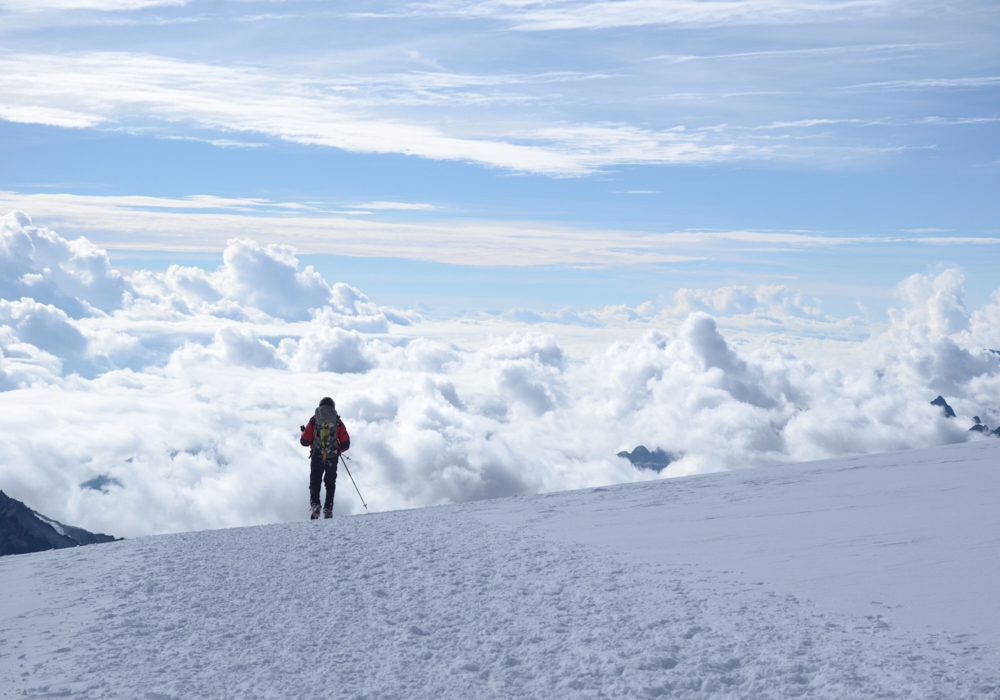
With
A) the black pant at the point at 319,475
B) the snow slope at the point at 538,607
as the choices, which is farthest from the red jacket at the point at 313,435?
the snow slope at the point at 538,607

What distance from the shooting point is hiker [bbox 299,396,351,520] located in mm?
13609

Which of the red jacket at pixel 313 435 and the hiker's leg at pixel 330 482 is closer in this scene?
the hiker's leg at pixel 330 482

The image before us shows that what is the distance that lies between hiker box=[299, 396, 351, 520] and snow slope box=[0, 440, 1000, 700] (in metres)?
2.88

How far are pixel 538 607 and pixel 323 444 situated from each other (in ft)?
26.3

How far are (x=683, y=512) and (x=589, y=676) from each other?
6.07 meters

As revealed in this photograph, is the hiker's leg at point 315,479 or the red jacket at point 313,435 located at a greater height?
the red jacket at point 313,435

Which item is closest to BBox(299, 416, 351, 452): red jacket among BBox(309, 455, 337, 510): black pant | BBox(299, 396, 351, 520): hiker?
BBox(299, 396, 351, 520): hiker

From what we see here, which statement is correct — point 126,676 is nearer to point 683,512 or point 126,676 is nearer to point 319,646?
point 319,646

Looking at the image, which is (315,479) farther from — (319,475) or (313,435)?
(313,435)

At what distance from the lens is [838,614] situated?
6.08 meters

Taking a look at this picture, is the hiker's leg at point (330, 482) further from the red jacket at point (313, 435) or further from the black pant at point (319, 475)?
the red jacket at point (313, 435)

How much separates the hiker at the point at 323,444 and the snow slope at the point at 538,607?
288 cm

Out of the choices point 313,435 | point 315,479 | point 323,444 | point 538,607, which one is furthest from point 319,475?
point 538,607

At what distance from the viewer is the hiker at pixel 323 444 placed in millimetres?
13609
